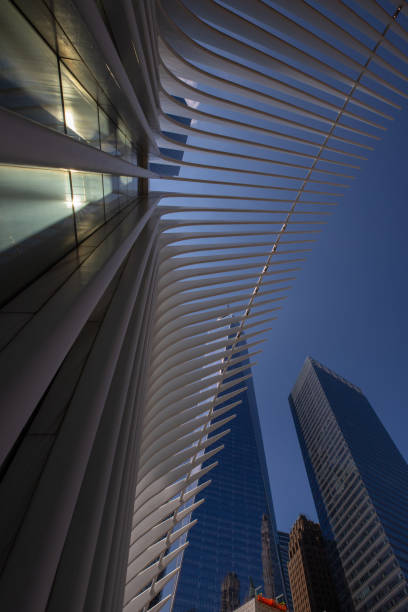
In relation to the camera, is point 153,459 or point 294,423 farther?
point 294,423

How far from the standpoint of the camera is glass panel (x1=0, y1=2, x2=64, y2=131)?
2643 mm

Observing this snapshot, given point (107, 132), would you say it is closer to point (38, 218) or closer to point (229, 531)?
point (38, 218)

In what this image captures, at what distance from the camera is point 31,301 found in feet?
9.69

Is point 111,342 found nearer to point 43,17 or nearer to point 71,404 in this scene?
point 71,404

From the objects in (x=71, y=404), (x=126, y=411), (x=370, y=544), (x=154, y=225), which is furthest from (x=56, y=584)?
(x=370, y=544)

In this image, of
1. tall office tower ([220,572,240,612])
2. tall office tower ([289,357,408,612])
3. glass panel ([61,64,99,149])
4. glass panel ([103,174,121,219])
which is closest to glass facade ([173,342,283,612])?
tall office tower ([220,572,240,612])

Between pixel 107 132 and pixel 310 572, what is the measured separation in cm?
11798

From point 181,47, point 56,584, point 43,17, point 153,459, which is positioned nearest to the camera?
point 56,584

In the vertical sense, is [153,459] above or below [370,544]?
below

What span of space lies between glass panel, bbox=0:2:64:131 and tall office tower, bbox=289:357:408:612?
99502mm

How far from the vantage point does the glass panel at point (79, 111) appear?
4086 mm

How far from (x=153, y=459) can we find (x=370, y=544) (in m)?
102

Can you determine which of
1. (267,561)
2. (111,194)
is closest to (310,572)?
(267,561)

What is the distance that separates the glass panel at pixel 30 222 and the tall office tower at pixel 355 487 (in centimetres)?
9842
